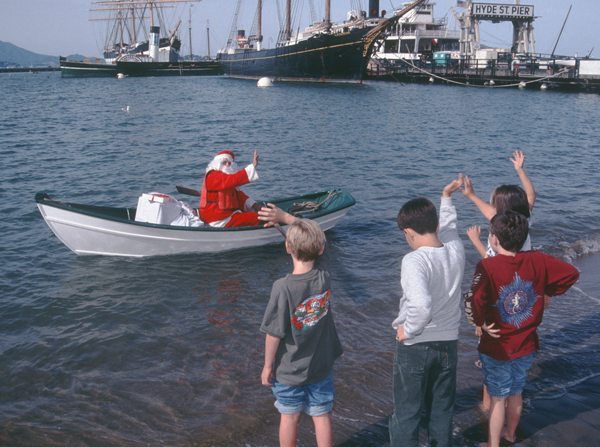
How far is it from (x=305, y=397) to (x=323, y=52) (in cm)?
5728

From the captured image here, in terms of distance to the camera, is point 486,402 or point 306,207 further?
point 306,207

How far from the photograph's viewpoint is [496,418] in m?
3.20

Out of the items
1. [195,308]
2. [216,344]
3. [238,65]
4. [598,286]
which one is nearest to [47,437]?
[216,344]

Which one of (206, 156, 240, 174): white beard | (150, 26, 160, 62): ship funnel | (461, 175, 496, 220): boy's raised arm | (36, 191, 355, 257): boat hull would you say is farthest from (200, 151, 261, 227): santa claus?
(150, 26, 160, 62): ship funnel

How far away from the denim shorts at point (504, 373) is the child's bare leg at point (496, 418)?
0.17 ft

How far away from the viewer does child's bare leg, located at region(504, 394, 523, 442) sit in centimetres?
331

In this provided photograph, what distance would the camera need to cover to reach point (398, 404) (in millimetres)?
2871

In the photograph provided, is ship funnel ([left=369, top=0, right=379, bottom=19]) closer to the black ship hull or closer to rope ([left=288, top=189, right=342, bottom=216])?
the black ship hull

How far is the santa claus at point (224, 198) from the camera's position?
716 centimetres

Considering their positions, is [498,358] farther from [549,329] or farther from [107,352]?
[107,352]

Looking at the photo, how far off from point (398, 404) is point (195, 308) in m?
4.48

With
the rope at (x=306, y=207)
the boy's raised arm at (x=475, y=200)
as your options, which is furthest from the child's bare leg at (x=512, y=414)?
the rope at (x=306, y=207)

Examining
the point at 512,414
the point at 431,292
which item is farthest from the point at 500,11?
the point at 431,292

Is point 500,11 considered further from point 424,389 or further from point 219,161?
point 424,389
